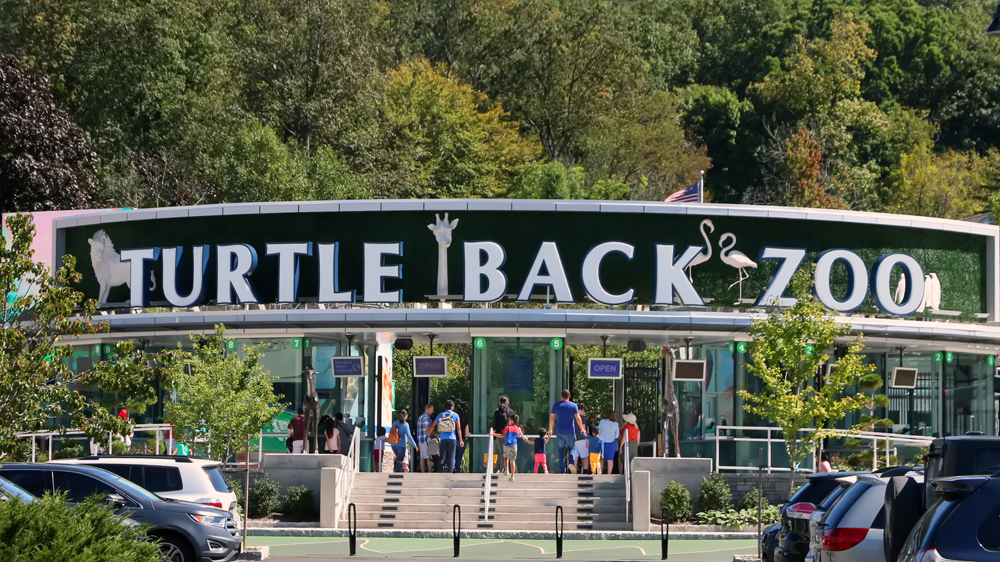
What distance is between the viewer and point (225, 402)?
79.6 feet

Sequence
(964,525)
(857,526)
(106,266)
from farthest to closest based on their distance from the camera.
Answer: (106,266) → (857,526) → (964,525)

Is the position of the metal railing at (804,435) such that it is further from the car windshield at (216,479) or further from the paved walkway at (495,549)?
the car windshield at (216,479)

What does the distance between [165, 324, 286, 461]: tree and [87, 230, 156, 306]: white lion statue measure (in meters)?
8.97

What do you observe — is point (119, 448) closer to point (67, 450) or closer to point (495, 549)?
point (67, 450)

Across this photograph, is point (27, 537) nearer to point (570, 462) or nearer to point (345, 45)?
point (570, 462)

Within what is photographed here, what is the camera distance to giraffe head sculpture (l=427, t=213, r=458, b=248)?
31.4 metres

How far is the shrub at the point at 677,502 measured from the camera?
27672mm

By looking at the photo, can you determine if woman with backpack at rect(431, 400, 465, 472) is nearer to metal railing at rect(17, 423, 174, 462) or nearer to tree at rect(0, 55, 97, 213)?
metal railing at rect(17, 423, 174, 462)

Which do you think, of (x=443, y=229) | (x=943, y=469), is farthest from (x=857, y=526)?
(x=443, y=229)

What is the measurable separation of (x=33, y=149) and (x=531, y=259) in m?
32.0

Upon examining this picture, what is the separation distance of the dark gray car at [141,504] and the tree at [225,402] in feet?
18.7

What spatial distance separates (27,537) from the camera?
1111 cm

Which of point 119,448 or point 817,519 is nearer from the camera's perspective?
point 817,519

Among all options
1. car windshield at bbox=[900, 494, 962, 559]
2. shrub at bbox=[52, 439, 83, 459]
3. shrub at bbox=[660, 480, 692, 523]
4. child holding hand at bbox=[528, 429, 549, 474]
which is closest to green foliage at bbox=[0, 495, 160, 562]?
car windshield at bbox=[900, 494, 962, 559]
